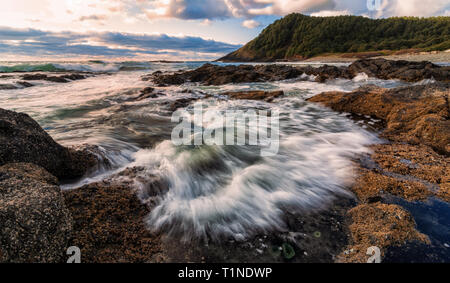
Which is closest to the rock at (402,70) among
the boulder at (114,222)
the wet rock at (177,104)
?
the wet rock at (177,104)

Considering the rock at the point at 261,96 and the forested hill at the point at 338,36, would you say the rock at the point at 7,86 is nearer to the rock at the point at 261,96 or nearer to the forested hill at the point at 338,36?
the rock at the point at 261,96

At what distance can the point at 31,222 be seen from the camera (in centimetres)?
151

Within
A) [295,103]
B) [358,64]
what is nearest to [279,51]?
[358,64]

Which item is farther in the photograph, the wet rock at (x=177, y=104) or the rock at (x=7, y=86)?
the rock at (x=7, y=86)

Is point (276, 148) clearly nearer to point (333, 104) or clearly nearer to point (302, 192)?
point (302, 192)

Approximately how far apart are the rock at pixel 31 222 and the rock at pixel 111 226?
20 centimetres

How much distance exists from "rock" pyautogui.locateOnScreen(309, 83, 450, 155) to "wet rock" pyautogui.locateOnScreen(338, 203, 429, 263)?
9.42 ft

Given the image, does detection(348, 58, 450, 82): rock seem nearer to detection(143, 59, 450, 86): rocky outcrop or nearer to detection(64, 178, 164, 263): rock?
detection(143, 59, 450, 86): rocky outcrop

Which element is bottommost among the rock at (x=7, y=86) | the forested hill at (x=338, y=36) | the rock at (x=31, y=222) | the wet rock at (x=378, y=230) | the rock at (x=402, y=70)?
the rock at (x=7, y=86)

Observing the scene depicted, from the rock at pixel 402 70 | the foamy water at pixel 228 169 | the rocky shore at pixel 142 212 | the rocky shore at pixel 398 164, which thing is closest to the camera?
the rocky shore at pixel 142 212

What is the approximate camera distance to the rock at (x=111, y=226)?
180 cm

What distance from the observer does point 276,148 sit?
15.4ft
